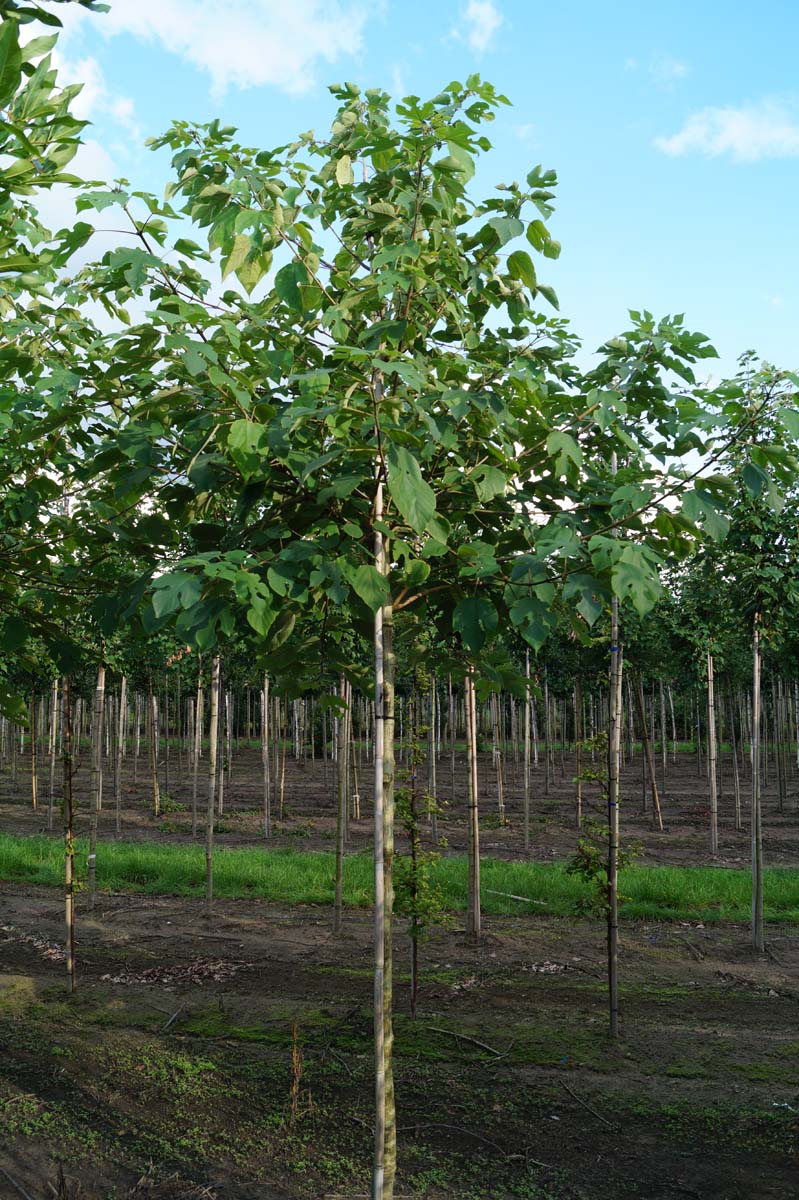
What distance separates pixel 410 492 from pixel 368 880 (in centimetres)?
1194

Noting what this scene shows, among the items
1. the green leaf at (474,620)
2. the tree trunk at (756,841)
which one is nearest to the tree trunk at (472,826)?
the tree trunk at (756,841)

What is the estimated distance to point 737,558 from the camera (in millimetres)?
10234

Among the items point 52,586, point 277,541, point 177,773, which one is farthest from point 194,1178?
point 177,773

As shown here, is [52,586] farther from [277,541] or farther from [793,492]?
[793,492]

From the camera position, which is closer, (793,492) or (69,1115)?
(69,1115)

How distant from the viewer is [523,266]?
3869 millimetres

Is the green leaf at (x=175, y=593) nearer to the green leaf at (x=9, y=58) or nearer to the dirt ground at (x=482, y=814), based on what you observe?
the green leaf at (x=9, y=58)

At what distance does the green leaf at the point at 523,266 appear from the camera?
12.7 feet

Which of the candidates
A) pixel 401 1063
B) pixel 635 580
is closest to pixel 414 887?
pixel 401 1063

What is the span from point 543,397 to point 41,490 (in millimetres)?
2747

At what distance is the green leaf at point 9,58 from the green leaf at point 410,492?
1572 mm

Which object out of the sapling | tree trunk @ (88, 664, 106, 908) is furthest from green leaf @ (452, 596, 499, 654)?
tree trunk @ (88, 664, 106, 908)

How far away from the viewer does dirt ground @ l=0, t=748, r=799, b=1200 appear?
5285 millimetres

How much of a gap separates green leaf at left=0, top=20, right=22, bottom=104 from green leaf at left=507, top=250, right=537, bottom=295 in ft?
6.98
